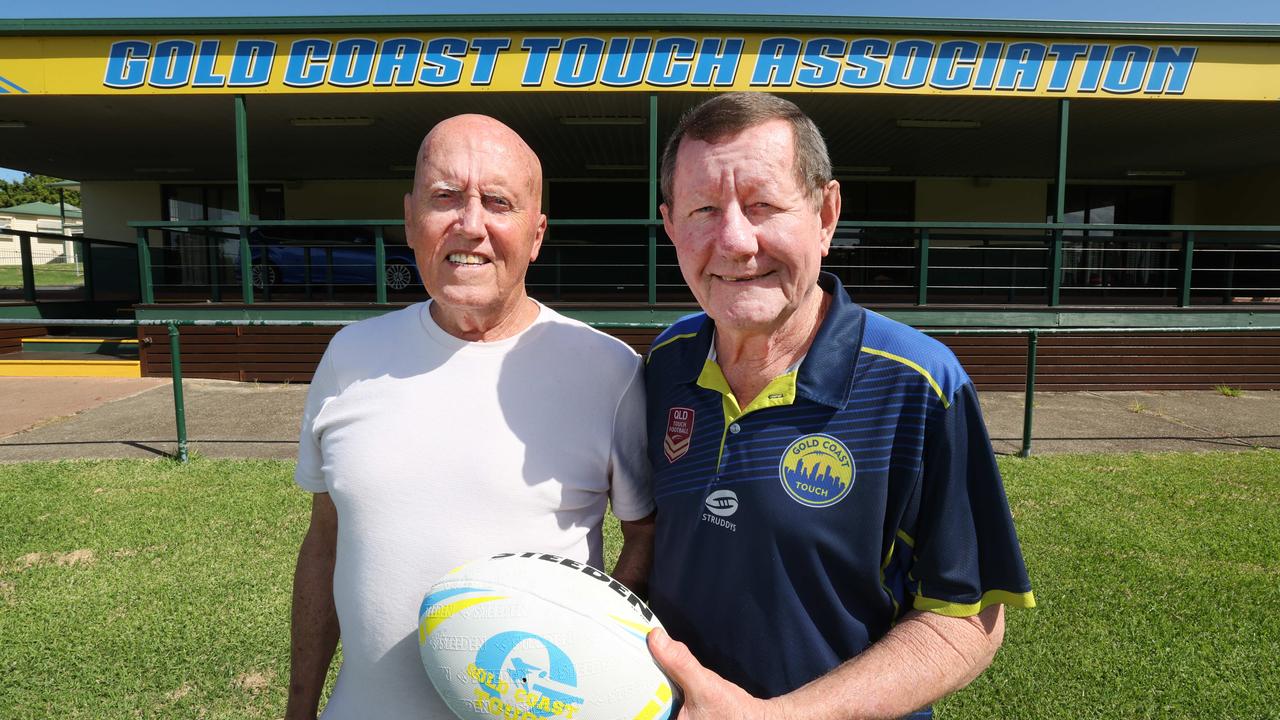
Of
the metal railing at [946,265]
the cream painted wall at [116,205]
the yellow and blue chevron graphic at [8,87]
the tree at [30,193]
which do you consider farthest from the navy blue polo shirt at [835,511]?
the tree at [30,193]

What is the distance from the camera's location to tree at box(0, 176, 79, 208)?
52.5 m

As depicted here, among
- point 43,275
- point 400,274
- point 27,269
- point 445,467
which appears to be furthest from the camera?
point 43,275

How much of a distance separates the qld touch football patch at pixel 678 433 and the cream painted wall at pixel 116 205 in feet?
62.0

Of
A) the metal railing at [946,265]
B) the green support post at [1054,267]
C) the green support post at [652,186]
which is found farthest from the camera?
the metal railing at [946,265]

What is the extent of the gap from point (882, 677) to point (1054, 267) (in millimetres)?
9302

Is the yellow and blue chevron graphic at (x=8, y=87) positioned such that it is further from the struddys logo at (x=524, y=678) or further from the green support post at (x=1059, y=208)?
the green support post at (x=1059, y=208)

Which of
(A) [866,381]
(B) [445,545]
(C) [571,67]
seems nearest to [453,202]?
(B) [445,545]

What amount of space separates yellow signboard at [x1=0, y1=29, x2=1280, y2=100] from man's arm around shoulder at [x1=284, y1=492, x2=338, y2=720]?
322 inches

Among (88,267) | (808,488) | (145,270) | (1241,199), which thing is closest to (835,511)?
(808,488)

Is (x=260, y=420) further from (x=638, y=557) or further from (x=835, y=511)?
(x=835, y=511)

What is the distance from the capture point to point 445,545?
1451mm

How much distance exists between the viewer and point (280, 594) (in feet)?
11.6

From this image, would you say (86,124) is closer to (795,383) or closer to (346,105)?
(346,105)

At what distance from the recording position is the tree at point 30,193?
2067 inches
